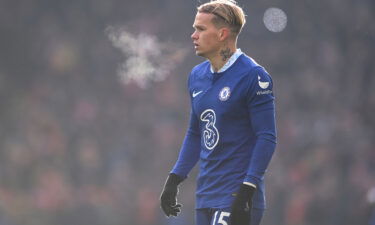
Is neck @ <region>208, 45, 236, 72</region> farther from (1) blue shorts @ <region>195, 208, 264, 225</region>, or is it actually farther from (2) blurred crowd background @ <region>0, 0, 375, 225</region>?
(2) blurred crowd background @ <region>0, 0, 375, 225</region>

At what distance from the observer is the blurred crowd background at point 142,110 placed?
11242mm

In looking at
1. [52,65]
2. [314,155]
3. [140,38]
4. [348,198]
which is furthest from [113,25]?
[348,198]

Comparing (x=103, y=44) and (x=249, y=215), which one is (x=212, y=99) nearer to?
(x=249, y=215)

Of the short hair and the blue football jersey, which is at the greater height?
the short hair

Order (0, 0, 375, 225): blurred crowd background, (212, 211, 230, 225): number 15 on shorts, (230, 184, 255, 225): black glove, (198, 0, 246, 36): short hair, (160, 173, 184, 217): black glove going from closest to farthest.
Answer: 1. (230, 184, 255, 225): black glove
2. (212, 211, 230, 225): number 15 on shorts
3. (198, 0, 246, 36): short hair
4. (160, 173, 184, 217): black glove
5. (0, 0, 375, 225): blurred crowd background

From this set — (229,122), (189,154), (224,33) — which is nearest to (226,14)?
(224,33)

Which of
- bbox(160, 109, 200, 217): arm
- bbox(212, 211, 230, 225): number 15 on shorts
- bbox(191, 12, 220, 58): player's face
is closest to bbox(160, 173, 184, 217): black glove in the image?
bbox(160, 109, 200, 217): arm

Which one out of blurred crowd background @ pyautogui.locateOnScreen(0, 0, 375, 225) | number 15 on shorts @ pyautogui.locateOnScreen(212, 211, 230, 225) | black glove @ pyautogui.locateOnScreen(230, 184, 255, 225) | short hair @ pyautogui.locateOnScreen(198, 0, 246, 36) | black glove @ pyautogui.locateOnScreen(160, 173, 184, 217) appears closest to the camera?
black glove @ pyautogui.locateOnScreen(230, 184, 255, 225)

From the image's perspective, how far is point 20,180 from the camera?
11891 mm

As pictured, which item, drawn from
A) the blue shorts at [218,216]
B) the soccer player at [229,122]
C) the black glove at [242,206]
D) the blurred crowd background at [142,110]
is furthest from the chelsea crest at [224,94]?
the blurred crowd background at [142,110]

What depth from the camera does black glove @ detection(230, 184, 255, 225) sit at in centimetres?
454

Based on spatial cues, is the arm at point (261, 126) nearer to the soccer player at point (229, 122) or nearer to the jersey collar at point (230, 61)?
the soccer player at point (229, 122)

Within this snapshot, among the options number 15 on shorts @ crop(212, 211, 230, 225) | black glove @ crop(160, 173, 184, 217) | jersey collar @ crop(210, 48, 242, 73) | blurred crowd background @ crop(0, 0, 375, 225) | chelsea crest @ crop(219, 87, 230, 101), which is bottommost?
number 15 on shorts @ crop(212, 211, 230, 225)

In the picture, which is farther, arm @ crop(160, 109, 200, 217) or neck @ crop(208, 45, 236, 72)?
arm @ crop(160, 109, 200, 217)
